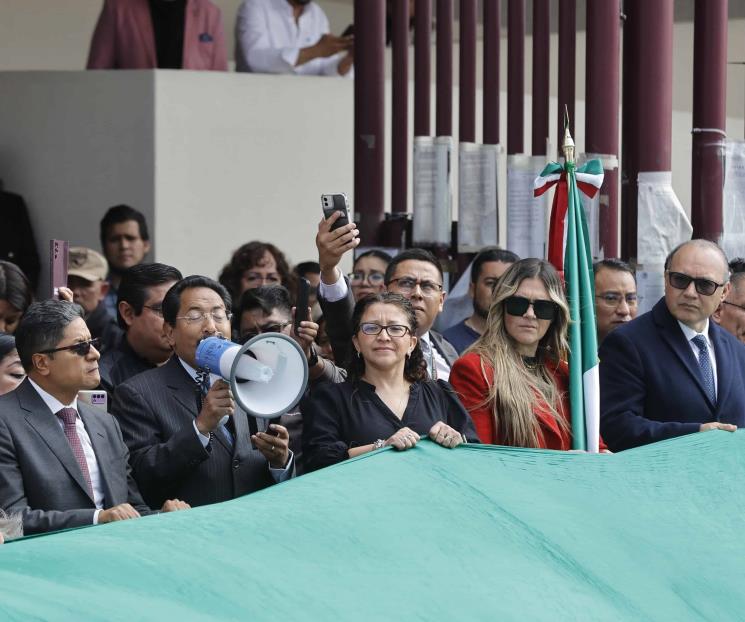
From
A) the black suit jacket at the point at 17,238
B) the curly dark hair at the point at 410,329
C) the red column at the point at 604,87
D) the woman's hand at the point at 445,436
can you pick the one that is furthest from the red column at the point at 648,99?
the black suit jacket at the point at 17,238

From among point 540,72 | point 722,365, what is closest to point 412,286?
point 722,365

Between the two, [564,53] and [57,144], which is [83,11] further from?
[564,53]

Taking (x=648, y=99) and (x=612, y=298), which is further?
(x=648, y=99)

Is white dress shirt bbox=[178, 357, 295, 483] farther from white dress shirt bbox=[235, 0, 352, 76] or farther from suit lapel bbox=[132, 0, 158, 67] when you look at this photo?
white dress shirt bbox=[235, 0, 352, 76]

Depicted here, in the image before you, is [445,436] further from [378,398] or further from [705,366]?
[705,366]

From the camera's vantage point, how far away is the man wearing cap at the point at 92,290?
691 cm

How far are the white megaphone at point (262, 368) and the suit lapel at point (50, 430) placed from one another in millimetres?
464

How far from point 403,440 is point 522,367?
916 millimetres

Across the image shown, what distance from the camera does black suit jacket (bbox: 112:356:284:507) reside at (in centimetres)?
471

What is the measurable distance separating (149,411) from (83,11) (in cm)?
702

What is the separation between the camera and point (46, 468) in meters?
4.41

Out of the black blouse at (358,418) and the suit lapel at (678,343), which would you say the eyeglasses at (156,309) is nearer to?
the black blouse at (358,418)

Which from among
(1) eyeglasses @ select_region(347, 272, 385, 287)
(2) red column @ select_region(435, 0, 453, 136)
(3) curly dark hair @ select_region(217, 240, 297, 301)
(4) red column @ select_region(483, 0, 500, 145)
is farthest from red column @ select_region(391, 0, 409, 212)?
(1) eyeglasses @ select_region(347, 272, 385, 287)

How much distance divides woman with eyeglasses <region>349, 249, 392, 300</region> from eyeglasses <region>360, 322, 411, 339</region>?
6.54 feet
